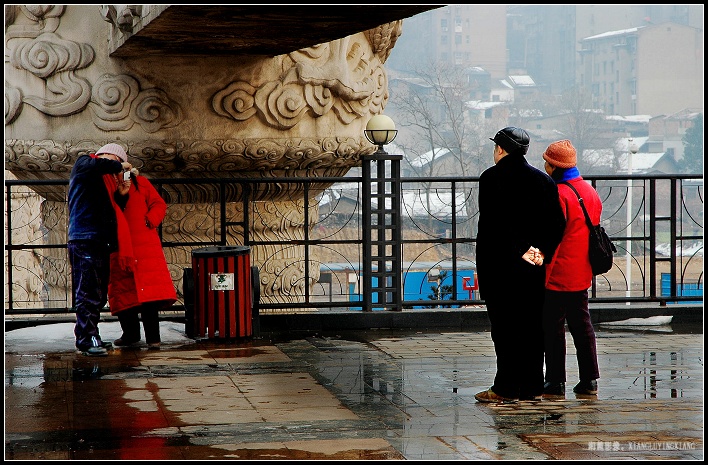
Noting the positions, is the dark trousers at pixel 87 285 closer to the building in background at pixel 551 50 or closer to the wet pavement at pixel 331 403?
the wet pavement at pixel 331 403

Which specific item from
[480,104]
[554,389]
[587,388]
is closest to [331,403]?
[554,389]

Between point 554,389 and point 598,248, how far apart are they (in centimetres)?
102

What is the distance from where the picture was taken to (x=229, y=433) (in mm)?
5852

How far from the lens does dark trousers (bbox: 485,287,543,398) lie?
6.66m

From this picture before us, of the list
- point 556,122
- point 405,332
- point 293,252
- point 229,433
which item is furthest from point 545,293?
point 556,122

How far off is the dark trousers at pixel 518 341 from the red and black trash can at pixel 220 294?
11.1 feet

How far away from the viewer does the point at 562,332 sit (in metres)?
7.05

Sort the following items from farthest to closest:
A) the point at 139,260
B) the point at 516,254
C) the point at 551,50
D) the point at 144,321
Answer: the point at 551,50, the point at 144,321, the point at 139,260, the point at 516,254

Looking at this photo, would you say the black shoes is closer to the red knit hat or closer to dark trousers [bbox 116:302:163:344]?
dark trousers [bbox 116:302:163:344]

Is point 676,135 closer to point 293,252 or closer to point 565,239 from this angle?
point 293,252

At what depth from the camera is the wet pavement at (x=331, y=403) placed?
5.50m

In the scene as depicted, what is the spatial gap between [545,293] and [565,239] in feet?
1.32

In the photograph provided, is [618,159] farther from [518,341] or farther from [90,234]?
[518,341]

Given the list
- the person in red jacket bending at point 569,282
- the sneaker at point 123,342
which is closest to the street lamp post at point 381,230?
the sneaker at point 123,342
